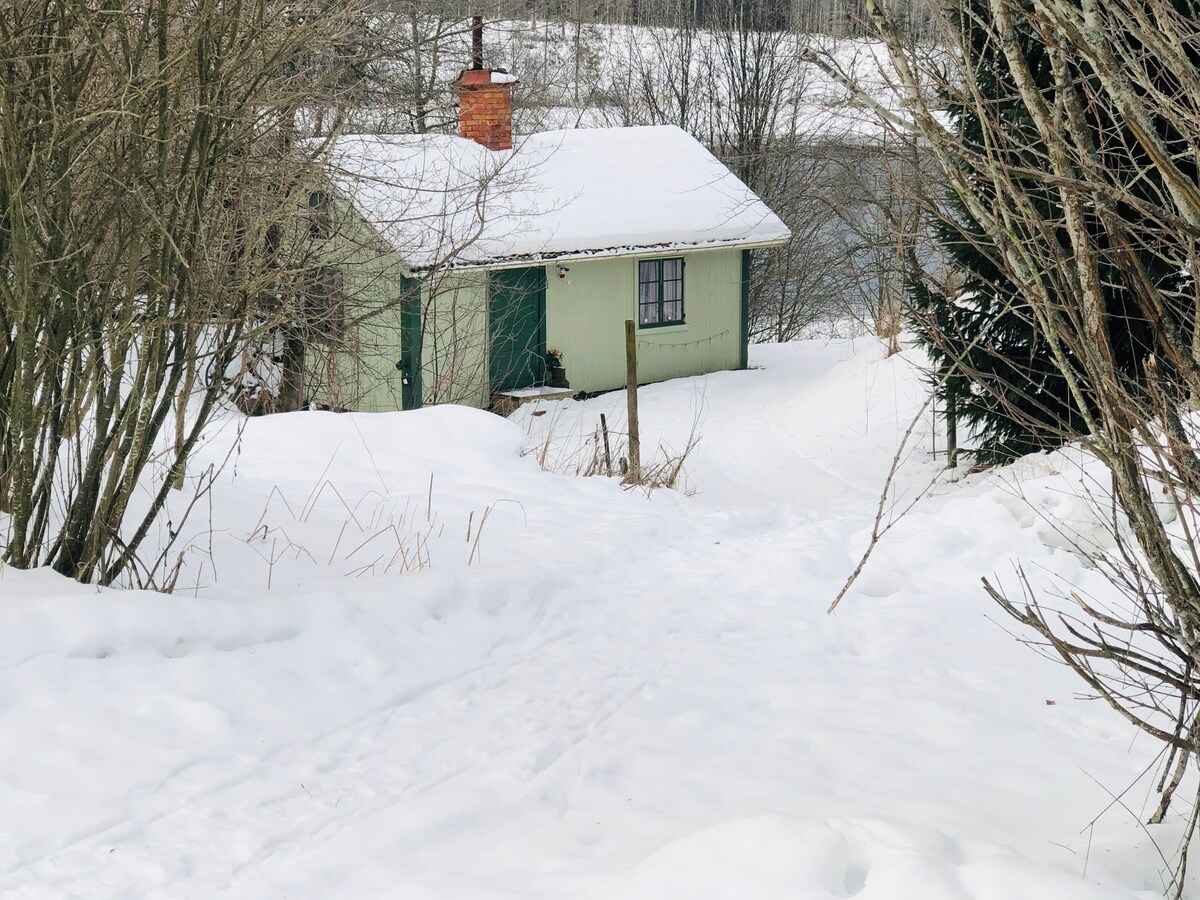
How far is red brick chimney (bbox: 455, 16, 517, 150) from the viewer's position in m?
20.4

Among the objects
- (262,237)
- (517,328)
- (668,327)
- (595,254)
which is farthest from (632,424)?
(668,327)

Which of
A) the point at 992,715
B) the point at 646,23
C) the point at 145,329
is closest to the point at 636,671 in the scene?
the point at 992,715

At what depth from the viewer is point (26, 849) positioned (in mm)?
3531

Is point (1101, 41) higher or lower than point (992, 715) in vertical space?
higher

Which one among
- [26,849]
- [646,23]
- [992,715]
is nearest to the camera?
[26,849]

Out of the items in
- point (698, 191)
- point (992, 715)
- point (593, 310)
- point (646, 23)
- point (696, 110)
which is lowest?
point (992, 715)

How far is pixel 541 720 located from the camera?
4969 mm

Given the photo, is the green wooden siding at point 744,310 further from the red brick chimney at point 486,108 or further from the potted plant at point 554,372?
the red brick chimney at point 486,108

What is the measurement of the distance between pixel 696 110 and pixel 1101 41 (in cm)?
3029

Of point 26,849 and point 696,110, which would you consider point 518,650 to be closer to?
point 26,849

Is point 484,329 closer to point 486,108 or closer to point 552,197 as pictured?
point 552,197

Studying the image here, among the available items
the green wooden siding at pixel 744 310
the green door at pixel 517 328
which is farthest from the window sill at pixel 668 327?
the green door at pixel 517 328

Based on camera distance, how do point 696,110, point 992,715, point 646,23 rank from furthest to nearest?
point 646,23 < point 696,110 < point 992,715

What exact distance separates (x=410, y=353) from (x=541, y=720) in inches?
548
